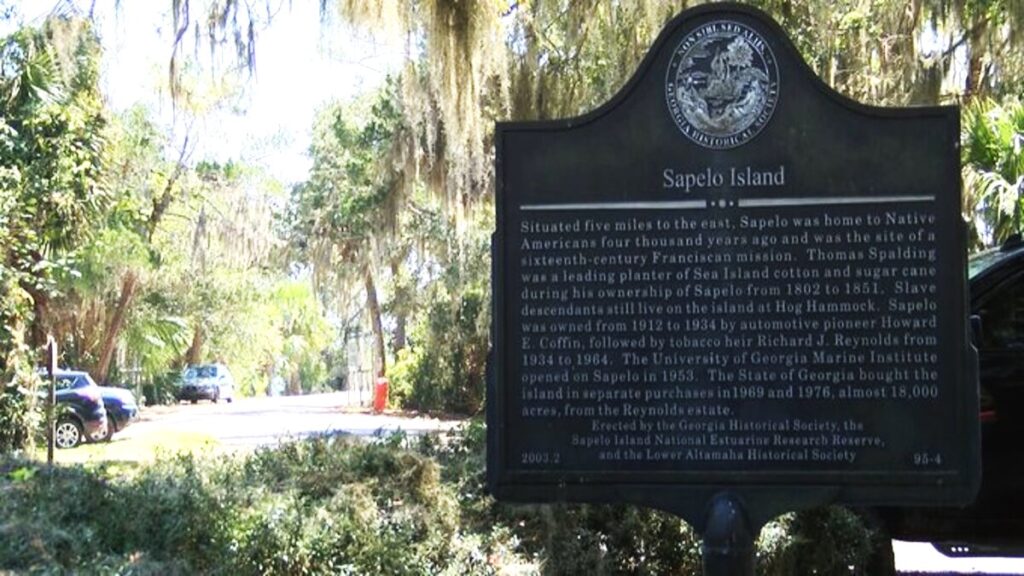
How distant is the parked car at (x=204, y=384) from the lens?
4616 cm

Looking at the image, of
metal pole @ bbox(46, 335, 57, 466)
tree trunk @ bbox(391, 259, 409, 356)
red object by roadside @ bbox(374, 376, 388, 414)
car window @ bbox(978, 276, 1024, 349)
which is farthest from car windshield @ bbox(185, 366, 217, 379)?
car window @ bbox(978, 276, 1024, 349)

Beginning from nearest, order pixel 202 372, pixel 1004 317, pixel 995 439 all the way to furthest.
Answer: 1. pixel 995 439
2. pixel 1004 317
3. pixel 202 372

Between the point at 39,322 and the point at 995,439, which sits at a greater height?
the point at 39,322

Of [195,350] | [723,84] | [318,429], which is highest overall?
[723,84]

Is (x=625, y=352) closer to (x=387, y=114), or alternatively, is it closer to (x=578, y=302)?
(x=578, y=302)

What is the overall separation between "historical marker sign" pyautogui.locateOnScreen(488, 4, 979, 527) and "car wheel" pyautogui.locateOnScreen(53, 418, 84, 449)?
16547mm

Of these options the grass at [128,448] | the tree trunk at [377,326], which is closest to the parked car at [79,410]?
the grass at [128,448]

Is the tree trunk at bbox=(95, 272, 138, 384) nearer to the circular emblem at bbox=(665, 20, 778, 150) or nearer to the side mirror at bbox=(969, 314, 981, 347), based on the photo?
the side mirror at bbox=(969, 314, 981, 347)

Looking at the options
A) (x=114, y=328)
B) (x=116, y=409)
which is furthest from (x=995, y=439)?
(x=114, y=328)

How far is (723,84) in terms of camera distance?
4.57 meters

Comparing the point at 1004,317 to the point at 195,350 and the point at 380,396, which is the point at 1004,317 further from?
the point at 195,350

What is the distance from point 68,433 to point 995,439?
17.2 metres

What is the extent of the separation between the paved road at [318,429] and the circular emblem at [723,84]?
4.66m

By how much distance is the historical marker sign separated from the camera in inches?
172
